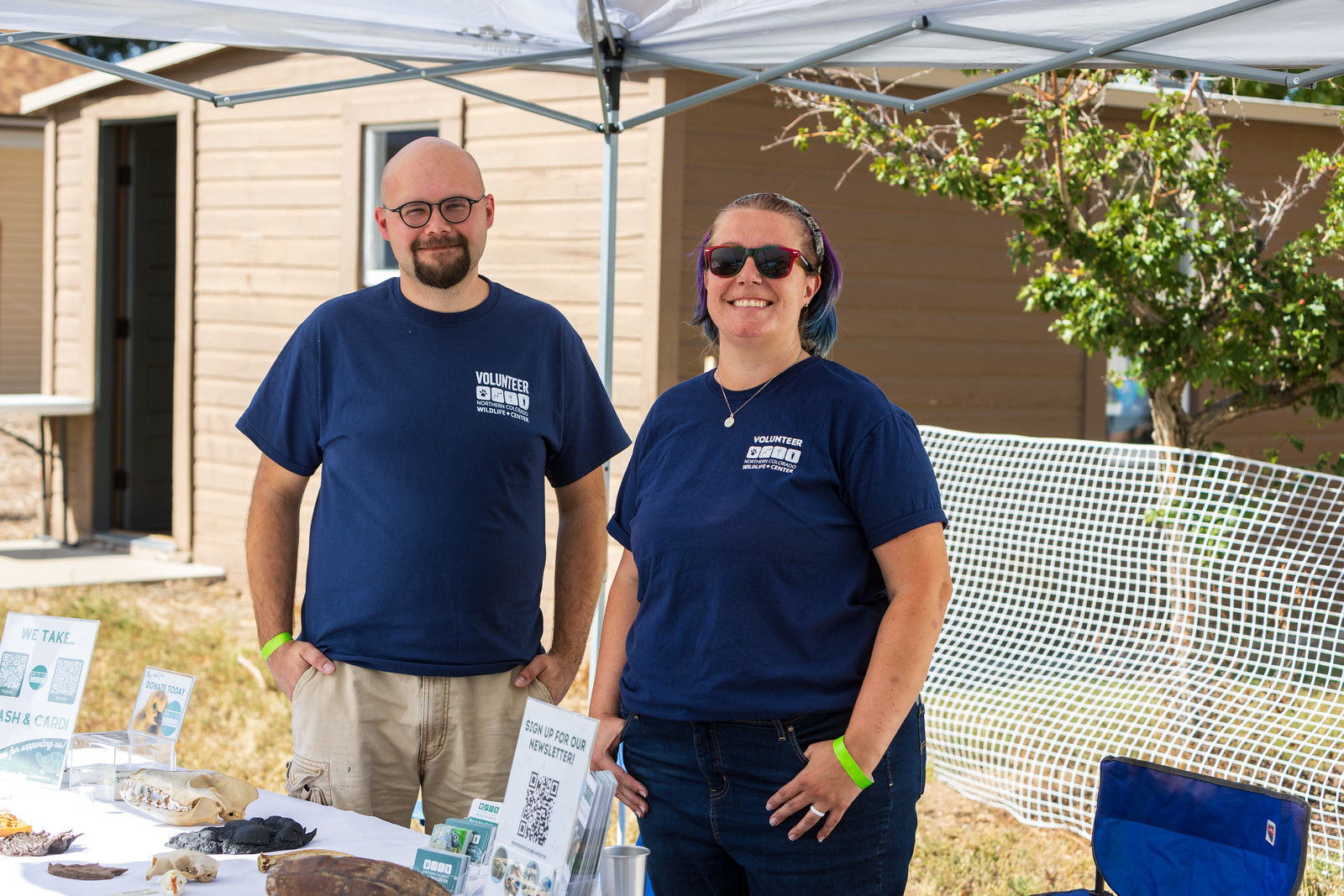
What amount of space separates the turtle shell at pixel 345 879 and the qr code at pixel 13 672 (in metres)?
0.81

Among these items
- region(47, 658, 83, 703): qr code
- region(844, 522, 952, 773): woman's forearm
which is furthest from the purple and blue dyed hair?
region(47, 658, 83, 703): qr code

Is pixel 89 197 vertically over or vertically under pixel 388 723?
over

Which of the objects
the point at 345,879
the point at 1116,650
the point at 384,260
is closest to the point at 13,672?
the point at 345,879

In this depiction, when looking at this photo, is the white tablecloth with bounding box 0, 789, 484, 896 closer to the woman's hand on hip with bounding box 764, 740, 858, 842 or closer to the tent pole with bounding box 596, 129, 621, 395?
the woman's hand on hip with bounding box 764, 740, 858, 842

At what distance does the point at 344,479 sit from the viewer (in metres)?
2.58

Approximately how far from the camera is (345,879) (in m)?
1.81

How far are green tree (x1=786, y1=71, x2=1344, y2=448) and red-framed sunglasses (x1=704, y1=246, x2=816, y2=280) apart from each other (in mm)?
3658

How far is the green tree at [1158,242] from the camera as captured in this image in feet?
18.0

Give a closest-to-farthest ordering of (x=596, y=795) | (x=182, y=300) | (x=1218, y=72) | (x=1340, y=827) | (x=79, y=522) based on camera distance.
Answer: (x=596, y=795) < (x=1218, y=72) < (x=1340, y=827) < (x=182, y=300) < (x=79, y=522)

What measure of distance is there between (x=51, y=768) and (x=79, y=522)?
7527 mm

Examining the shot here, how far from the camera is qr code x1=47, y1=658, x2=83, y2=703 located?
235cm

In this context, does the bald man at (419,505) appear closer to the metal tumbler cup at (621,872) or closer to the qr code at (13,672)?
the qr code at (13,672)

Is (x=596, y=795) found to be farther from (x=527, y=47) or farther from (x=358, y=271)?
→ (x=358, y=271)

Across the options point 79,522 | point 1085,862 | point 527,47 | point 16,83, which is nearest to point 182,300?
point 79,522
